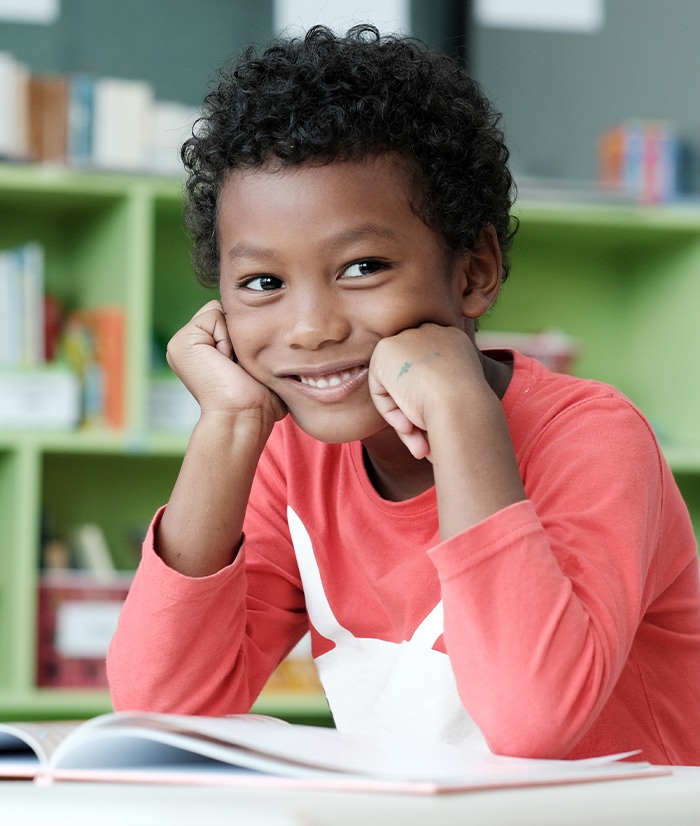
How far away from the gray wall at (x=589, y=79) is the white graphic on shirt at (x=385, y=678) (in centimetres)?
187

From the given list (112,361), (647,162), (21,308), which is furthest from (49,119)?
(647,162)

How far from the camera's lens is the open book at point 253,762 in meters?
0.53

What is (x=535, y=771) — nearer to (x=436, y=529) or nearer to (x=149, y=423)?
(x=436, y=529)

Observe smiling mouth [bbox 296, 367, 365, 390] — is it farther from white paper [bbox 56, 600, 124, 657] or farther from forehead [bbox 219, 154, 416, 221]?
white paper [bbox 56, 600, 124, 657]

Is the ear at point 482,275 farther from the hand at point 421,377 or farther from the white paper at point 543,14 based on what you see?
the white paper at point 543,14

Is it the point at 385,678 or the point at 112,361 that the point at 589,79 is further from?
the point at 385,678

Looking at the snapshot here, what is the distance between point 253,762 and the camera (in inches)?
21.0

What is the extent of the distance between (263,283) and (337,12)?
188 cm

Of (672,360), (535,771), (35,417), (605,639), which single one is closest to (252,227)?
(605,639)

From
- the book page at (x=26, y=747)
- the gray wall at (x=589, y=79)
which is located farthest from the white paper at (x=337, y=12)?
the book page at (x=26, y=747)

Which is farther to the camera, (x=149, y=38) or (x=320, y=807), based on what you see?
(x=149, y=38)

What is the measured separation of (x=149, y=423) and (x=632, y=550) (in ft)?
5.70

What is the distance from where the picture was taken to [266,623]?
111 centimetres

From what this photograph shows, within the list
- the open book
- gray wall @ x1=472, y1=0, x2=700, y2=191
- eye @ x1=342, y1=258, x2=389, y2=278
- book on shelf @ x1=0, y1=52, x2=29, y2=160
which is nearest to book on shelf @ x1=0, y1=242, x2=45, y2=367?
book on shelf @ x1=0, y1=52, x2=29, y2=160
